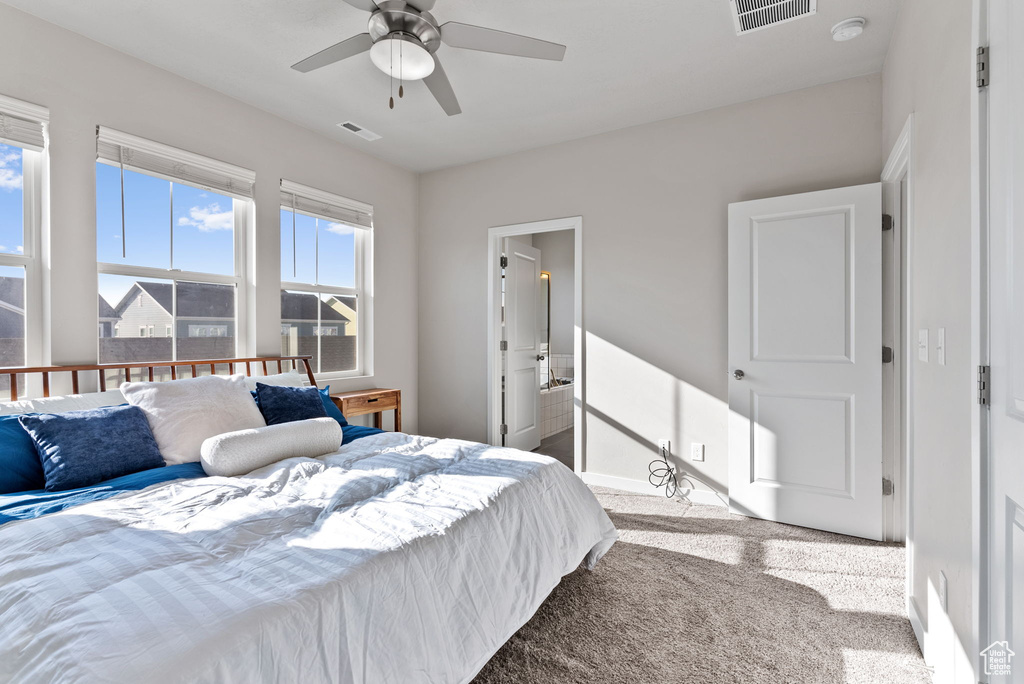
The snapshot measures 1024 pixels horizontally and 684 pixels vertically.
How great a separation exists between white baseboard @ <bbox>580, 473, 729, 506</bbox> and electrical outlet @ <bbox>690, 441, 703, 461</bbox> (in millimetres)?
224

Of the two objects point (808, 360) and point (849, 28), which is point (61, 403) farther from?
point (849, 28)

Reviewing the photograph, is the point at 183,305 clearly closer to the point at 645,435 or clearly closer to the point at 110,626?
the point at 110,626

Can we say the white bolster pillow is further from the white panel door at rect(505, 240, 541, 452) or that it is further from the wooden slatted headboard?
the white panel door at rect(505, 240, 541, 452)

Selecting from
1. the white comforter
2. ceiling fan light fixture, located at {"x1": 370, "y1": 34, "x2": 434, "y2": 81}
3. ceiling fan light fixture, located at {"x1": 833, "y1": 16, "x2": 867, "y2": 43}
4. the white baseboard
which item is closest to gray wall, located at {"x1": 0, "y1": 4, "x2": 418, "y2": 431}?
ceiling fan light fixture, located at {"x1": 370, "y1": 34, "x2": 434, "y2": 81}

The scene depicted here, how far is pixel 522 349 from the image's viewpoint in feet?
16.1

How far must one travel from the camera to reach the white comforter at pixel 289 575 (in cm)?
96

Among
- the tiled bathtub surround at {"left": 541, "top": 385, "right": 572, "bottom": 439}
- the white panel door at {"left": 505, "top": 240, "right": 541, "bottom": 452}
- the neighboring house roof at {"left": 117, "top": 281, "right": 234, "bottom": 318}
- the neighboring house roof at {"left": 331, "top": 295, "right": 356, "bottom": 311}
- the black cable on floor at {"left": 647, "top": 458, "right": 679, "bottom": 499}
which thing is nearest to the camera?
the neighboring house roof at {"left": 117, "top": 281, "right": 234, "bottom": 318}

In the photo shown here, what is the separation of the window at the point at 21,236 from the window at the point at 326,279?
1356 millimetres

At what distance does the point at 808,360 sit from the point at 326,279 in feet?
11.7

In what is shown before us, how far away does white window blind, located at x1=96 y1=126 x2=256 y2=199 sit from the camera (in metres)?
2.71

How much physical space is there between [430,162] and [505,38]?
2529 millimetres

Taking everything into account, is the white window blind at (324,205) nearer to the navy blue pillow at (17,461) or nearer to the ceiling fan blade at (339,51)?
the ceiling fan blade at (339,51)

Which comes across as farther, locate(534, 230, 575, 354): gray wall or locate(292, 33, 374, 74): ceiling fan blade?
locate(534, 230, 575, 354): gray wall

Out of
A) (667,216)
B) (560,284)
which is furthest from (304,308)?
(560,284)
